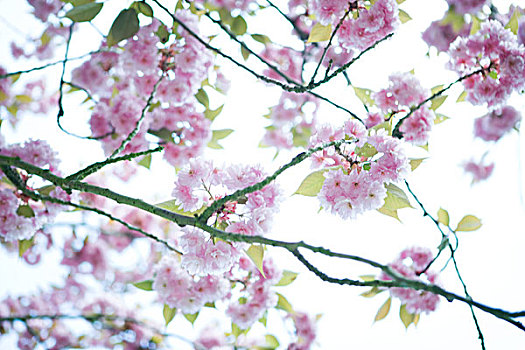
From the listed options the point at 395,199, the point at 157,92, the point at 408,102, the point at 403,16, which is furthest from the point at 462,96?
the point at 157,92

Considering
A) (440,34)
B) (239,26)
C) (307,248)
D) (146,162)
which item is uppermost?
(440,34)

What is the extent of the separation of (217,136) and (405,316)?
1205 mm

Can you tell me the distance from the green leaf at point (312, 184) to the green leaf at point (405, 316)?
1.00m

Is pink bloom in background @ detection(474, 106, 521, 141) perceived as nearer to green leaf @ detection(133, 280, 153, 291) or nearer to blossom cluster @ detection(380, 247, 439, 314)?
blossom cluster @ detection(380, 247, 439, 314)

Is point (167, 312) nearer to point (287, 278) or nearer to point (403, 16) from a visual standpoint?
point (287, 278)

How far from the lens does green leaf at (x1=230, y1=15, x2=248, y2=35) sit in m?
1.95

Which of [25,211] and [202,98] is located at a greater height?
[202,98]

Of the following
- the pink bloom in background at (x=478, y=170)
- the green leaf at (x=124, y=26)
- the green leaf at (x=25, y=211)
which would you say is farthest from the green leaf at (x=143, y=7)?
the pink bloom in background at (x=478, y=170)

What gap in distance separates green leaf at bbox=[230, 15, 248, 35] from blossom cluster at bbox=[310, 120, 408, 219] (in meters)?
0.94

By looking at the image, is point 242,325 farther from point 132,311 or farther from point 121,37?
point 132,311

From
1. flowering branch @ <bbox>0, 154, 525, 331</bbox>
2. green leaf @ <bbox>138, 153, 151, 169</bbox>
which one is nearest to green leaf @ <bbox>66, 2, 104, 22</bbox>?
green leaf @ <bbox>138, 153, 151, 169</bbox>

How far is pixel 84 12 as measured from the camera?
153 centimetres

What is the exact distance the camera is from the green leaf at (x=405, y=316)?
1.95 m

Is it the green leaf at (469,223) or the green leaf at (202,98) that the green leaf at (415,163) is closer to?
the green leaf at (469,223)
